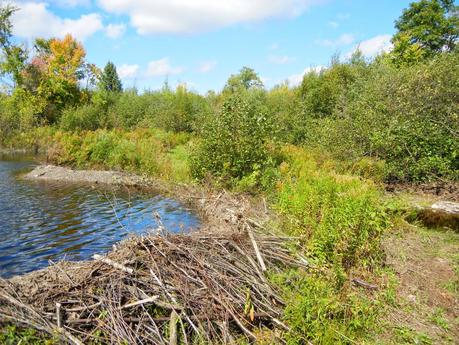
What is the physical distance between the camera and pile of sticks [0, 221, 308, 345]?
3.58 meters

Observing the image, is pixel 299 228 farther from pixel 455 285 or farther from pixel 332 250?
pixel 455 285

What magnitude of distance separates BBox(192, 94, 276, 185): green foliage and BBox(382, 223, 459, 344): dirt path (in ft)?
15.3

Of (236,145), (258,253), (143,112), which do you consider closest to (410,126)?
(236,145)

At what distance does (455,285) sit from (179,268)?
4.05m

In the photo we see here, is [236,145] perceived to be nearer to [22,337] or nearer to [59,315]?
[59,315]

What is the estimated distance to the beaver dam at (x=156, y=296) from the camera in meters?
3.58

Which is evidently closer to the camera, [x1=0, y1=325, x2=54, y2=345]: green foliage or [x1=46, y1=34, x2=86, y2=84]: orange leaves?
[x1=0, y1=325, x2=54, y2=345]: green foliage

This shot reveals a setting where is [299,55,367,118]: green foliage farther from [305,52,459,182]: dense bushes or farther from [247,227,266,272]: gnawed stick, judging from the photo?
[247,227,266,272]: gnawed stick

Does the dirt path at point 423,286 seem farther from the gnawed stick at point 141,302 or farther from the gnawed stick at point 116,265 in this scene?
the gnawed stick at point 116,265

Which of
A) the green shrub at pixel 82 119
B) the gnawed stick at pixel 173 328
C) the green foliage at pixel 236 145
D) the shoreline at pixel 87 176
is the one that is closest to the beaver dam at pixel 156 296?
the gnawed stick at pixel 173 328

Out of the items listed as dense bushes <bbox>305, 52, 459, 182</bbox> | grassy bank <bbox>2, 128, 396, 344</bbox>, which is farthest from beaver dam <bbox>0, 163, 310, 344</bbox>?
dense bushes <bbox>305, 52, 459, 182</bbox>

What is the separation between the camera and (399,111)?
12.2 meters

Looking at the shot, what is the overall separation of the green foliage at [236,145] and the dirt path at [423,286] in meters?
4.65

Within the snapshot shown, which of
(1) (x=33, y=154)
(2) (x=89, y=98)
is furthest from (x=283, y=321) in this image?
(2) (x=89, y=98)
